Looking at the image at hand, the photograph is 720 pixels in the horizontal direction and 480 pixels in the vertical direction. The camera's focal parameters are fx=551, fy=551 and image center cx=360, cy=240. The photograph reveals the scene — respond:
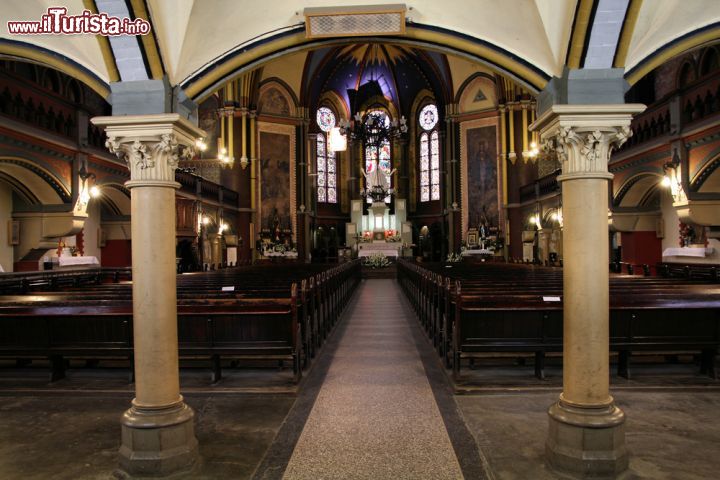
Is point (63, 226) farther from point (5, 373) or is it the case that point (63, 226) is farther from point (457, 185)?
point (457, 185)

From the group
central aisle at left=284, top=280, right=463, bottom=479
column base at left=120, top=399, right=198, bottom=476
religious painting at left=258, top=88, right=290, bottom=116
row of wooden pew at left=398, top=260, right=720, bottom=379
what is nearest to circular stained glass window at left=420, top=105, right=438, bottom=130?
religious painting at left=258, top=88, right=290, bottom=116

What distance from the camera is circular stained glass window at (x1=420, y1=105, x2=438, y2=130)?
35344 mm

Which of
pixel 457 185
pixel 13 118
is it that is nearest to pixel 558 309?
pixel 13 118

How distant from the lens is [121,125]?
470cm

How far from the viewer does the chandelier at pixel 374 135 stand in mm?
27984

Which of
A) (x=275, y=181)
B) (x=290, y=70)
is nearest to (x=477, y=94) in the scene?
(x=290, y=70)

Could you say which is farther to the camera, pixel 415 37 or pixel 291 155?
pixel 291 155

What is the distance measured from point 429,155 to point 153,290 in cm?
3238

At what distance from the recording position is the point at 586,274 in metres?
4.50

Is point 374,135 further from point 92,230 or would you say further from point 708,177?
point 708,177

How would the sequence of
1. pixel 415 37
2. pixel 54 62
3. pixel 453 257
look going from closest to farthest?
pixel 54 62 → pixel 415 37 → pixel 453 257

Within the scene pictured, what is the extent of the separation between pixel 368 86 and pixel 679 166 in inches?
1025

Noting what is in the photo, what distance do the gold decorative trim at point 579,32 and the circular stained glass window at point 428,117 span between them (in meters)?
31.4

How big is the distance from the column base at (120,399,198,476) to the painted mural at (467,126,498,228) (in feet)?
85.7
